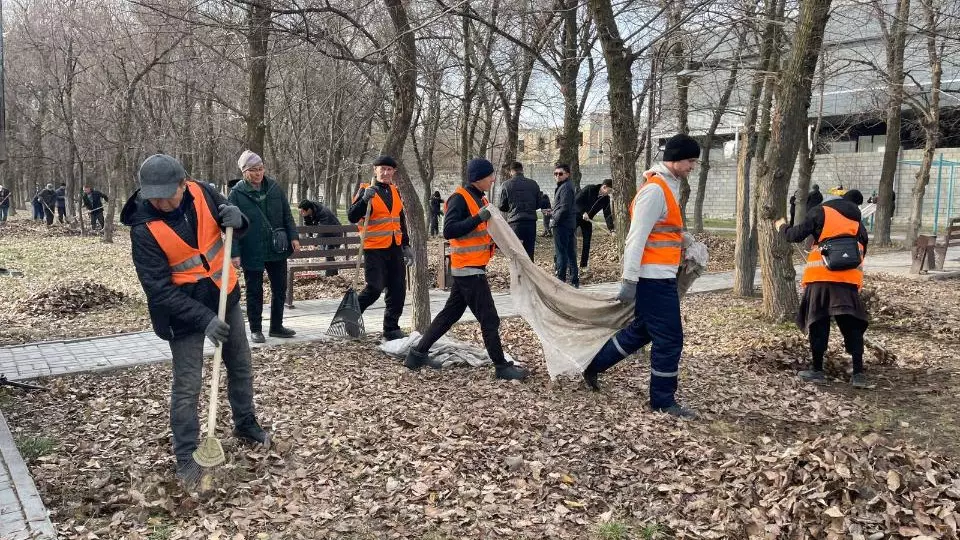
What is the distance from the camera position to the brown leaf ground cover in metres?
3.65

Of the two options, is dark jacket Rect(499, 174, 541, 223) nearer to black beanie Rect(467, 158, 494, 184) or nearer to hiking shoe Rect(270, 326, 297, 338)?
hiking shoe Rect(270, 326, 297, 338)

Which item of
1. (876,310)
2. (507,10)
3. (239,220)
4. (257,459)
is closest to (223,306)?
(239,220)

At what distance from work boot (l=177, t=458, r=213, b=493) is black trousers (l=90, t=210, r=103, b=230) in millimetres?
24664

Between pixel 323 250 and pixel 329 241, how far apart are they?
30 cm

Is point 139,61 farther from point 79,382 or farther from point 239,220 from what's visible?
point 239,220

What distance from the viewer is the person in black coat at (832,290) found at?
5.95 meters

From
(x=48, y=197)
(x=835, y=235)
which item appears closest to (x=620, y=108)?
(x=835, y=235)

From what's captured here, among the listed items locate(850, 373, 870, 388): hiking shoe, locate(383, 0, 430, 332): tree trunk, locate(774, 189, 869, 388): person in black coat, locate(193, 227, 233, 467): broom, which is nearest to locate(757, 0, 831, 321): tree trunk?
locate(774, 189, 869, 388): person in black coat

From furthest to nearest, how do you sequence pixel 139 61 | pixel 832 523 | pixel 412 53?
pixel 139 61
pixel 412 53
pixel 832 523

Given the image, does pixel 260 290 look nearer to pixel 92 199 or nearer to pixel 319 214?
pixel 319 214

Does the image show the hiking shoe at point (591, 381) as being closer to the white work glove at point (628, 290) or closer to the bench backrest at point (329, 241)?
the white work glove at point (628, 290)

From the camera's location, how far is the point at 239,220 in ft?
13.9

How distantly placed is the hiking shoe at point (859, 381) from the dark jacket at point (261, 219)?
16.8ft

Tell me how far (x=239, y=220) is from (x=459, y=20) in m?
10.9
